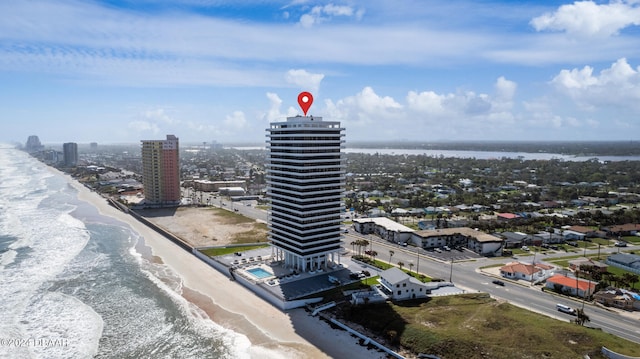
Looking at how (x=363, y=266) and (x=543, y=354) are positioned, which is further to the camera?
(x=363, y=266)

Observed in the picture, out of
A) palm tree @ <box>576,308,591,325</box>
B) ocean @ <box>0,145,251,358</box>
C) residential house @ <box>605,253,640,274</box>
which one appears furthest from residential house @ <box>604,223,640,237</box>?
ocean @ <box>0,145,251,358</box>

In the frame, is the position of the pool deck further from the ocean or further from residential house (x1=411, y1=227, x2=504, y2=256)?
residential house (x1=411, y1=227, x2=504, y2=256)

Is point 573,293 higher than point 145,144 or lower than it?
lower

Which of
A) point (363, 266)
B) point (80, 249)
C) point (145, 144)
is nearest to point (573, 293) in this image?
point (363, 266)

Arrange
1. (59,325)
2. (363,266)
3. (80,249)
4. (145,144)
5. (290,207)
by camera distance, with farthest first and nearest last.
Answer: (145,144), (80,249), (363,266), (290,207), (59,325)

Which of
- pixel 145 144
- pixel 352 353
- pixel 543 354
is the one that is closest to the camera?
pixel 543 354

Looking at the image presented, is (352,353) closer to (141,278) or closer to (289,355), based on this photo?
(289,355)

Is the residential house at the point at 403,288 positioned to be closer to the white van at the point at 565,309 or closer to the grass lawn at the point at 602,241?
the white van at the point at 565,309
